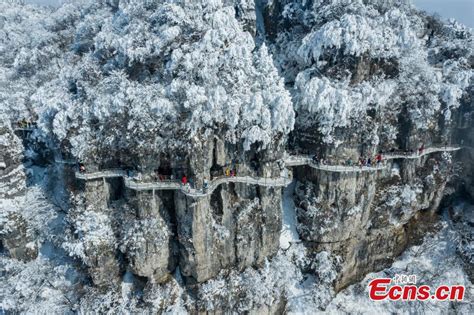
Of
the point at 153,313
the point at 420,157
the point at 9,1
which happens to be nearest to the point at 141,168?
the point at 153,313

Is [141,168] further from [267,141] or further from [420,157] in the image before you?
[420,157]

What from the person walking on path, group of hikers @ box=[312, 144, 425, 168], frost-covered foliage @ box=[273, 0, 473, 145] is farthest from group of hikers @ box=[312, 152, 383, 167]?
the person walking on path

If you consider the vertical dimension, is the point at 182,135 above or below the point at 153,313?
above

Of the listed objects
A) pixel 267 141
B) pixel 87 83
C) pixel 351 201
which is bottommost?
pixel 351 201

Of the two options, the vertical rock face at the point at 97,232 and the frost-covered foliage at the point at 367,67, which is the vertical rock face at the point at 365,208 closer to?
the frost-covered foliage at the point at 367,67

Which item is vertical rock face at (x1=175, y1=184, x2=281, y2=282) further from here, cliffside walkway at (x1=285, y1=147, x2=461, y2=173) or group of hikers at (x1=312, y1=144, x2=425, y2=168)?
group of hikers at (x1=312, y1=144, x2=425, y2=168)

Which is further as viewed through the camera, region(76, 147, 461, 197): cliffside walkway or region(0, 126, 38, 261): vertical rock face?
region(0, 126, 38, 261): vertical rock face

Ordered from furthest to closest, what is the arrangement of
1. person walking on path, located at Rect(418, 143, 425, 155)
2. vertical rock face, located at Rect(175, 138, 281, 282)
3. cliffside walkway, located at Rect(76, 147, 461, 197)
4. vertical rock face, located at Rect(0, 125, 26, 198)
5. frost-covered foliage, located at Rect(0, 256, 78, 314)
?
1. person walking on path, located at Rect(418, 143, 425, 155)
2. vertical rock face, located at Rect(0, 125, 26, 198)
3. frost-covered foliage, located at Rect(0, 256, 78, 314)
4. vertical rock face, located at Rect(175, 138, 281, 282)
5. cliffside walkway, located at Rect(76, 147, 461, 197)
